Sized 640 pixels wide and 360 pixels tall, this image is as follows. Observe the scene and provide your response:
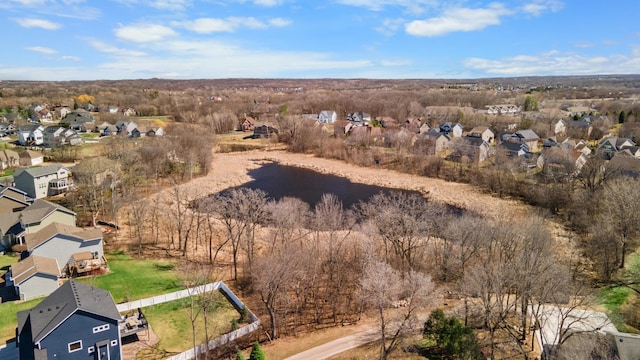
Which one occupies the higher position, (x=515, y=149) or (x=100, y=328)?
(x=515, y=149)

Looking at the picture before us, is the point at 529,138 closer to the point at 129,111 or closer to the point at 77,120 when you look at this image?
the point at 77,120

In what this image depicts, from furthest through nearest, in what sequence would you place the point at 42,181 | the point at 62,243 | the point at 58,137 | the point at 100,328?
the point at 58,137 < the point at 42,181 < the point at 62,243 < the point at 100,328

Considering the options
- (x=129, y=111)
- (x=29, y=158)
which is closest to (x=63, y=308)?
(x=29, y=158)

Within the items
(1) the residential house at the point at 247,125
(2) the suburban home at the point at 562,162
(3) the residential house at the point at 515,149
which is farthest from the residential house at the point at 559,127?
(1) the residential house at the point at 247,125

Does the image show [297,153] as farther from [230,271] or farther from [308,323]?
[308,323]

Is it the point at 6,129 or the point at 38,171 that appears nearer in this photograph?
the point at 38,171

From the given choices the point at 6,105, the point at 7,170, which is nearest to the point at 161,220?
the point at 7,170

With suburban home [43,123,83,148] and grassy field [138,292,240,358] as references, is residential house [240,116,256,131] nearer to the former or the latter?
suburban home [43,123,83,148]
